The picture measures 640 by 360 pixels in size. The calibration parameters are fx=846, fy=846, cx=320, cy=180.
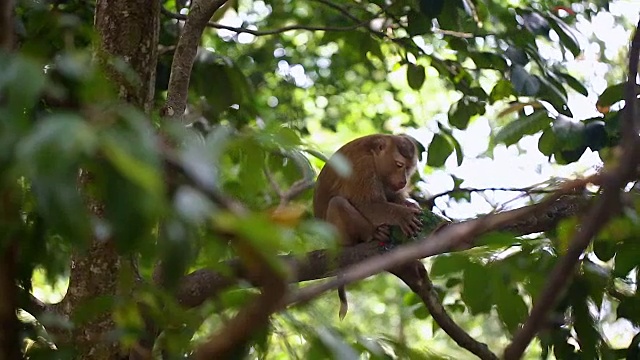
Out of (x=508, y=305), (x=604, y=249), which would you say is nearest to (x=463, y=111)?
(x=604, y=249)

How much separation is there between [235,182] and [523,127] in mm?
1510

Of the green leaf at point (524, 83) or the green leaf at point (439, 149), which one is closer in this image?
the green leaf at point (524, 83)

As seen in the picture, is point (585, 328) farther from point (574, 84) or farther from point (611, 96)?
point (574, 84)

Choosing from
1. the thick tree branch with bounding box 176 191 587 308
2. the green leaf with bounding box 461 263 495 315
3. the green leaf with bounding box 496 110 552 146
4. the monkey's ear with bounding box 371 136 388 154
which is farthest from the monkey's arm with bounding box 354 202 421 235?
the green leaf with bounding box 461 263 495 315

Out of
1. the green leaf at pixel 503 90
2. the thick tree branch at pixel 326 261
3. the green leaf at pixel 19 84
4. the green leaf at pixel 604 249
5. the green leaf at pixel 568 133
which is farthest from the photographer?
the green leaf at pixel 503 90

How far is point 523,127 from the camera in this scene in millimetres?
3016

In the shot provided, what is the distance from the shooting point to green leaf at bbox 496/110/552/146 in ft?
9.78

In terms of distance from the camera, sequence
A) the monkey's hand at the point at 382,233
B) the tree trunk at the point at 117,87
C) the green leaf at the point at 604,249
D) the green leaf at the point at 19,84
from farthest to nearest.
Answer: the monkey's hand at the point at 382,233, the tree trunk at the point at 117,87, the green leaf at the point at 604,249, the green leaf at the point at 19,84

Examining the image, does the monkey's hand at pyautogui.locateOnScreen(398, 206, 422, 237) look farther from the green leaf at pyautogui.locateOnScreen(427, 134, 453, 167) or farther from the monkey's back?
the monkey's back

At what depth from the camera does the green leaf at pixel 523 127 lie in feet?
9.78

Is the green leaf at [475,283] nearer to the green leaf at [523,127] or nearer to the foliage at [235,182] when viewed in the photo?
the foliage at [235,182]

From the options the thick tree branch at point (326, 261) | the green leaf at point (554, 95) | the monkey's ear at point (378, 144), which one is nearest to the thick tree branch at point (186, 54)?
the thick tree branch at point (326, 261)

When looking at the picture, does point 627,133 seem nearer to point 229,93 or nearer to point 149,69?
point 149,69

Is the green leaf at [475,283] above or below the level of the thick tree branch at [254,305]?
below
